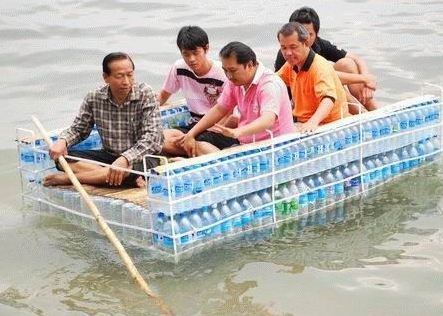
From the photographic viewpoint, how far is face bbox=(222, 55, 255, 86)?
265 inches

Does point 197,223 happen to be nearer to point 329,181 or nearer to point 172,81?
point 329,181

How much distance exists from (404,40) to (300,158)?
7.17m

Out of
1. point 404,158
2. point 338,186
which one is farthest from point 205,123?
point 404,158

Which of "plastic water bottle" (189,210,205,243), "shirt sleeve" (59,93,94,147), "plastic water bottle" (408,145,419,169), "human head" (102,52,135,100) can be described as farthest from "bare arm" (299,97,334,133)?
"shirt sleeve" (59,93,94,147)

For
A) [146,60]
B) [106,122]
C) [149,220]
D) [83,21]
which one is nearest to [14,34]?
[83,21]

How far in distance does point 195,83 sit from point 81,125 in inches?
47.8

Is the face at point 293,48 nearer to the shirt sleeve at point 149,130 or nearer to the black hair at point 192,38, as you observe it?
the black hair at point 192,38

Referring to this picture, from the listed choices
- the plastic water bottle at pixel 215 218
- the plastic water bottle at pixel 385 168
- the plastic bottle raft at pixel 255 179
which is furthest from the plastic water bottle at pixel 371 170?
the plastic water bottle at pixel 215 218

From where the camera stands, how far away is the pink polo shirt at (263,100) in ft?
22.4

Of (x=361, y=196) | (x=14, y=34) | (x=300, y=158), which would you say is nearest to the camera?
(x=300, y=158)

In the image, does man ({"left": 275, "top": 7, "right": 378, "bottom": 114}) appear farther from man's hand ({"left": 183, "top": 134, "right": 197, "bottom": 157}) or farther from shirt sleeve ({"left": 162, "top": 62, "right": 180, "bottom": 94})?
man's hand ({"left": 183, "top": 134, "right": 197, "bottom": 157})

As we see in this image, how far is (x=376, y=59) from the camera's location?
12.6 metres

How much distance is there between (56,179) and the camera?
7.06 metres

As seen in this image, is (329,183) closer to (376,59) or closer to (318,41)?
(318,41)
